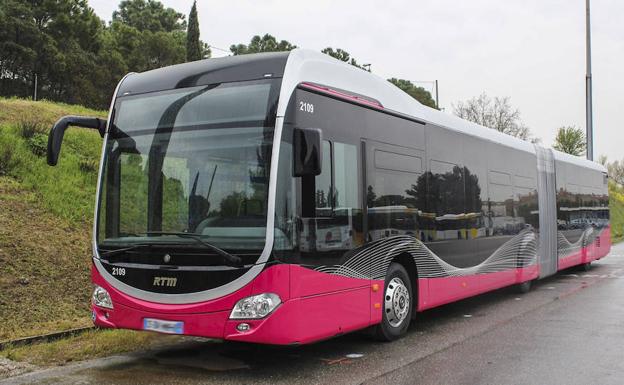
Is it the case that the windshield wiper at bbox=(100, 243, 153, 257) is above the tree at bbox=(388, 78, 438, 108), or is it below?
below

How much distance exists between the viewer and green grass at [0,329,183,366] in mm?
6496

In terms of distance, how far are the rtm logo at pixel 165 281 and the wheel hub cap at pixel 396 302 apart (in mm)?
2674

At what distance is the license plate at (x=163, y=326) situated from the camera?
223 inches

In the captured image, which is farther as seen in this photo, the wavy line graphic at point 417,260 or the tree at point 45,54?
the tree at point 45,54

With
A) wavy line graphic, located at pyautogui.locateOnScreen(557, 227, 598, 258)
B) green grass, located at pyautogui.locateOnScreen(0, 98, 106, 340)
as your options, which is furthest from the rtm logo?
wavy line graphic, located at pyautogui.locateOnScreen(557, 227, 598, 258)

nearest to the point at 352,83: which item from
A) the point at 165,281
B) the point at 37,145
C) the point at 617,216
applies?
the point at 165,281

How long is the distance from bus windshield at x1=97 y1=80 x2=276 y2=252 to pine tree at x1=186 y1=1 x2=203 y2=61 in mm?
25709

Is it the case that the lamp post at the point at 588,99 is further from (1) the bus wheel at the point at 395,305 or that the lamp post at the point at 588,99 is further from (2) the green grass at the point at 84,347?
(2) the green grass at the point at 84,347

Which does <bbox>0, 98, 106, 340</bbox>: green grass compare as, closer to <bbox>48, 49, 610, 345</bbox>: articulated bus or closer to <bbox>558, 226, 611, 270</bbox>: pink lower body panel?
<bbox>48, 49, 610, 345</bbox>: articulated bus

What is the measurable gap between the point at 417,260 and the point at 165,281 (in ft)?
11.3

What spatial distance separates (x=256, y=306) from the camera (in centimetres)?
543

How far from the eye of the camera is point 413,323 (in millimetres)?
8773

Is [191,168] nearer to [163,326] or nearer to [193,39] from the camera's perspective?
[163,326]

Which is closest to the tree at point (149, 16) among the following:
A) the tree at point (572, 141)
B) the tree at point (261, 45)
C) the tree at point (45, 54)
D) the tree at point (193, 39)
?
the tree at point (261, 45)
